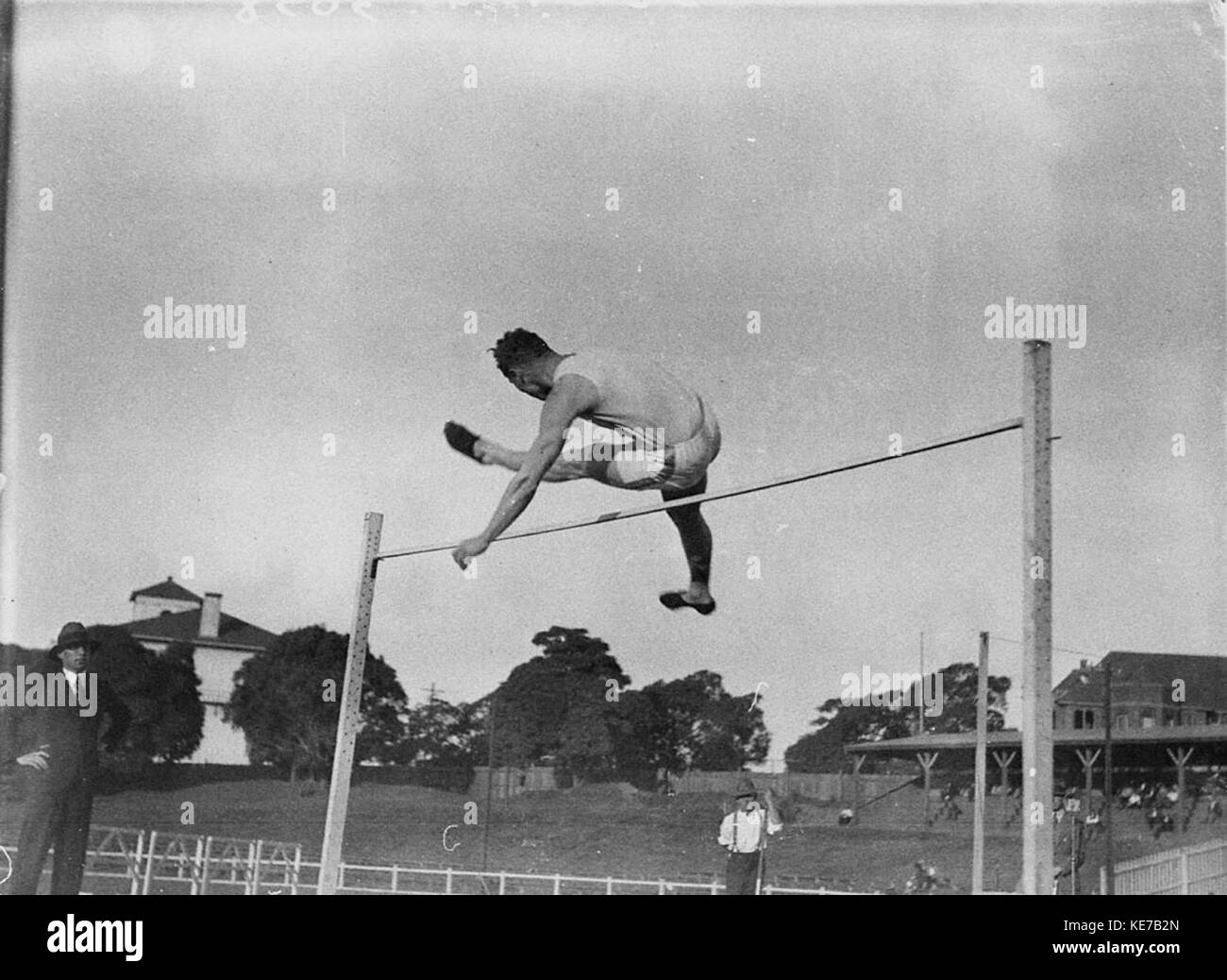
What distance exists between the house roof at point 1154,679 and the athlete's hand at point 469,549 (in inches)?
84.3

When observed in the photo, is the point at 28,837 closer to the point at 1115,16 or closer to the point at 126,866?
the point at 126,866

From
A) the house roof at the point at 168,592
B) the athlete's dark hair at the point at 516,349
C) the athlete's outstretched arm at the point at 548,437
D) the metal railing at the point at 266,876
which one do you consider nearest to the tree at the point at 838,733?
the metal railing at the point at 266,876

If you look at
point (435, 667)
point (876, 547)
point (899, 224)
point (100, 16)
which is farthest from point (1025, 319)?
point (100, 16)

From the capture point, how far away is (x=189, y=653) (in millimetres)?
5906

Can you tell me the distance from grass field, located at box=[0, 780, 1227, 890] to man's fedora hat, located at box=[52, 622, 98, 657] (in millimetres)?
585

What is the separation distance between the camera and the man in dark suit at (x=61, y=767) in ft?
18.3

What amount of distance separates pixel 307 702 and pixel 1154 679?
3174 mm

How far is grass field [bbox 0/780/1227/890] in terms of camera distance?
234 inches

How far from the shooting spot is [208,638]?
5934 mm

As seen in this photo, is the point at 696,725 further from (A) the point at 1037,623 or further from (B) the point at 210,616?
(B) the point at 210,616

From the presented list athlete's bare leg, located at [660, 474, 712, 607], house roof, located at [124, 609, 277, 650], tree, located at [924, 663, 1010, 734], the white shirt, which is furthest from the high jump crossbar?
the white shirt

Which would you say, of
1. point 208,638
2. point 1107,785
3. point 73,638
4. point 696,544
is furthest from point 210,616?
point 1107,785

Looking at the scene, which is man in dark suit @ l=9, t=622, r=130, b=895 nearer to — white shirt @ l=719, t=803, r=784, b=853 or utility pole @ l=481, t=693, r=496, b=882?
utility pole @ l=481, t=693, r=496, b=882
